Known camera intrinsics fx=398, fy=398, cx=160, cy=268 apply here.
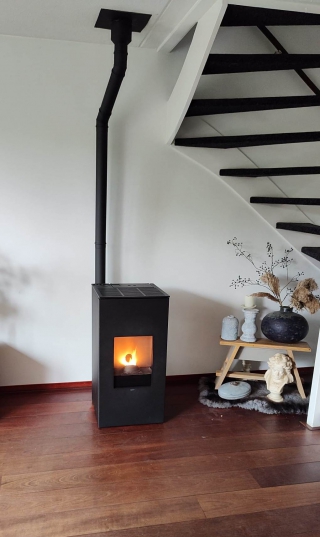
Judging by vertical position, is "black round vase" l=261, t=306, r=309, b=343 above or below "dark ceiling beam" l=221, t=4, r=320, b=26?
below

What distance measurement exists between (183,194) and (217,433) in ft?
5.40

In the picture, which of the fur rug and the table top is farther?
the table top

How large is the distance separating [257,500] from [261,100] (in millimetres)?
2129

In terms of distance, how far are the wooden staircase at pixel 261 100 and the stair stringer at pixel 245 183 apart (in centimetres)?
9

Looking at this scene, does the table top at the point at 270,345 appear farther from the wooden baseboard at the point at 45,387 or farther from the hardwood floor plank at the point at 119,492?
the wooden baseboard at the point at 45,387

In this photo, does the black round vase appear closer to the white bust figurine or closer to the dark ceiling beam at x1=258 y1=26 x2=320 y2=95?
the white bust figurine

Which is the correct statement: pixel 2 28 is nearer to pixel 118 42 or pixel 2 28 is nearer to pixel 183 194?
pixel 118 42

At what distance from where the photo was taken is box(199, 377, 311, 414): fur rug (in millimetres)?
2703

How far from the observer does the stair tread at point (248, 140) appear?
2.43m

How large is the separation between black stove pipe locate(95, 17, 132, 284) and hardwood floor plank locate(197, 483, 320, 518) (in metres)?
1.50

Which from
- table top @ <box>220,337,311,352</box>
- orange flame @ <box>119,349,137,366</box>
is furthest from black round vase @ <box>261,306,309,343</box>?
orange flame @ <box>119,349,137,366</box>

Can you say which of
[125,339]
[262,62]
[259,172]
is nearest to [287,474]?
[125,339]

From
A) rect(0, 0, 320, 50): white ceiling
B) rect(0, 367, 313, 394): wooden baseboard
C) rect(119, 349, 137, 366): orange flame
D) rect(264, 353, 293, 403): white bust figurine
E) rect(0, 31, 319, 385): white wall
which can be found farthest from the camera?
rect(0, 367, 313, 394): wooden baseboard

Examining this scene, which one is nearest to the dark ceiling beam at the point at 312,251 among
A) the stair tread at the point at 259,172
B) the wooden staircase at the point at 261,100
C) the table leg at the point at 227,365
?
the wooden staircase at the point at 261,100
